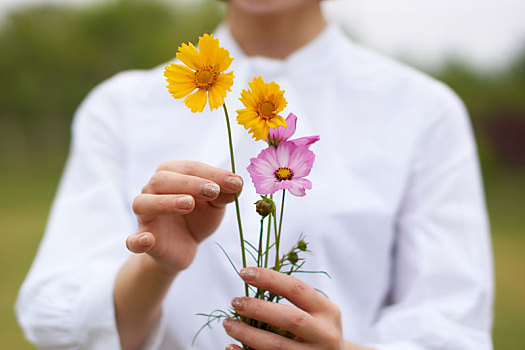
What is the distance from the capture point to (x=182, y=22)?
6.27m

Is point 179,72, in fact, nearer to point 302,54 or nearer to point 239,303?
point 239,303

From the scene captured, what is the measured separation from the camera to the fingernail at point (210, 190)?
445 mm

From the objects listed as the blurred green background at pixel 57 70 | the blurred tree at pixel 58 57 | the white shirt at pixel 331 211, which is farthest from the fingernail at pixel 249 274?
the blurred tree at pixel 58 57

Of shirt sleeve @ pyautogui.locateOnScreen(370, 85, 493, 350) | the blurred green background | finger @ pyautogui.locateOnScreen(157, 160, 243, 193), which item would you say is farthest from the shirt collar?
the blurred green background

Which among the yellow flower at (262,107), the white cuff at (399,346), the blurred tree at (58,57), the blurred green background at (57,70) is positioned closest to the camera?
the yellow flower at (262,107)

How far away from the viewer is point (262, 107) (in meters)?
0.40

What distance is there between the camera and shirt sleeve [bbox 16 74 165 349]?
2.23 ft

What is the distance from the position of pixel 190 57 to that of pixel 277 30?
45 cm

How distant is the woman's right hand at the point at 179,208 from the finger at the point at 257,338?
0.36ft

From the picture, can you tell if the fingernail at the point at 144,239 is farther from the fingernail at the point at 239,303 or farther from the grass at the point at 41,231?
the grass at the point at 41,231

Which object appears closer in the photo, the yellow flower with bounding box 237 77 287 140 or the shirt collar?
the yellow flower with bounding box 237 77 287 140

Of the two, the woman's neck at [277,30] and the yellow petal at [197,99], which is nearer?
the yellow petal at [197,99]

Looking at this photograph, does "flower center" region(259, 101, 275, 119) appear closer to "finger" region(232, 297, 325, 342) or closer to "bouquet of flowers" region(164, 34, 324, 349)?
"bouquet of flowers" region(164, 34, 324, 349)

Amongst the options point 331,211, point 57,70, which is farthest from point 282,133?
point 57,70
